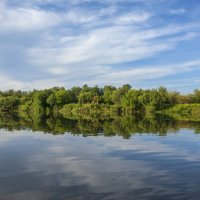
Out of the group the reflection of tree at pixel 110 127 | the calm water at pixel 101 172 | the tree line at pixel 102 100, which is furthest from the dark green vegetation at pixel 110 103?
the calm water at pixel 101 172

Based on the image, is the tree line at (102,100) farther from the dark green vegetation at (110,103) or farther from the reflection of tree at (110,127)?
the reflection of tree at (110,127)

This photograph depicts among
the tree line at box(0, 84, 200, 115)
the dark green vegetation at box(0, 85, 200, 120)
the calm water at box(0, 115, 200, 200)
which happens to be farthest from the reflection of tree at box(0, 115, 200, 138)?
the tree line at box(0, 84, 200, 115)

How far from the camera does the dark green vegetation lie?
11007 cm

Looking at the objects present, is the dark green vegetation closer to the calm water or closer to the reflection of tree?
the reflection of tree

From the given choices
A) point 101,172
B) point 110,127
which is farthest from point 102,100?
point 101,172

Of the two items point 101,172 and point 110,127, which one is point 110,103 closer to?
point 110,127

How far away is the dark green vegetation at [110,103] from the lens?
361 feet

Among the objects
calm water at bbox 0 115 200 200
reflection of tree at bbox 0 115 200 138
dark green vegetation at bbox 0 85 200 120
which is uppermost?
dark green vegetation at bbox 0 85 200 120

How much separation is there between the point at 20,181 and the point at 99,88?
139 m

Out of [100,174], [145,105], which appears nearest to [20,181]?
[100,174]

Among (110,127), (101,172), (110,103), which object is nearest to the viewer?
(101,172)

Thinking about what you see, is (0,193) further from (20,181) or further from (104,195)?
(104,195)

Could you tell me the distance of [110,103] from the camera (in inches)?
5251

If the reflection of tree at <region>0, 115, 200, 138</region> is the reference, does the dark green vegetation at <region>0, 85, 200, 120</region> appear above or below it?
above
